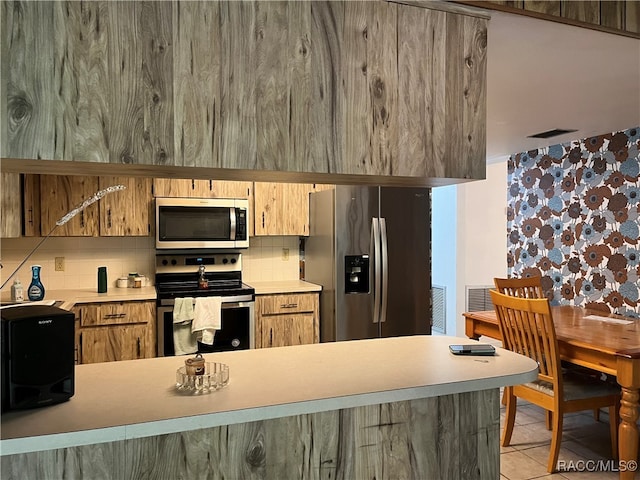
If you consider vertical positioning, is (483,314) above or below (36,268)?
below

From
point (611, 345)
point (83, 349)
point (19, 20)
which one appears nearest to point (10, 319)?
point (19, 20)

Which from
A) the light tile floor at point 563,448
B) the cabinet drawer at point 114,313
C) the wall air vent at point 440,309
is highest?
the cabinet drawer at point 114,313

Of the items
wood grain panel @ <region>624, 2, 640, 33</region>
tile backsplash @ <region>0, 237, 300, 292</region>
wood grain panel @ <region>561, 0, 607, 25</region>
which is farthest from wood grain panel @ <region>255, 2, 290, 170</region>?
tile backsplash @ <region>0, 237, 300, 292</region>

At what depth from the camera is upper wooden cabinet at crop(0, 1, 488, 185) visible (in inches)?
56.6

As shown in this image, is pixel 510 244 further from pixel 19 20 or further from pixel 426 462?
pixel 19 20

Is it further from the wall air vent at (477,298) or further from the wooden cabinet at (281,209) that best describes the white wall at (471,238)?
the wooden cabinet at (281,209)

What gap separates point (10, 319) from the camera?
1.31 m

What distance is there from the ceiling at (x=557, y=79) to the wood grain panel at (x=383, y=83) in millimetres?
431

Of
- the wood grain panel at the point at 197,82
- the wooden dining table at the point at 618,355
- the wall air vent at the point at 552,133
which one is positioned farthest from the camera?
the wall air vent at the point at 552,133

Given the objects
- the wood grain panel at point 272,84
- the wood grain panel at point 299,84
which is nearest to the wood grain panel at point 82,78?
the wood grain panel at point 272,84

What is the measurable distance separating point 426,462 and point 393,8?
165cm

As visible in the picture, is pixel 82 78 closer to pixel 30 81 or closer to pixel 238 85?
pixel 30 81

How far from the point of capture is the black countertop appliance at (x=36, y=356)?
1.32m

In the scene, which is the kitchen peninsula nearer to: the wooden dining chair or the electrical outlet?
the wooden dining chair
